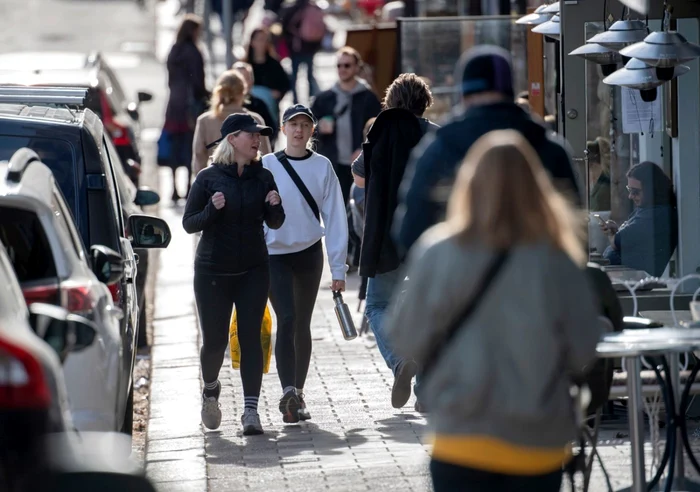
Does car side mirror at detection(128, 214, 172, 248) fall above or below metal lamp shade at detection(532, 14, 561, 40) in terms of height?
below

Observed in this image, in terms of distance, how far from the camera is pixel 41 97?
Answer: 8352 mm

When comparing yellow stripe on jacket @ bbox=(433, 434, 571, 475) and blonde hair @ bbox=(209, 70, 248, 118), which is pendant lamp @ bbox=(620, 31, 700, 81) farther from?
yellow stripe on jacket @ bbox=(433, 434, 571, 475)

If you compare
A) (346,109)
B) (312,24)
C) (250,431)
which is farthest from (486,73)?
Answer: (312,24)

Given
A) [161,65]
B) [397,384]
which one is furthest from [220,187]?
[161,65]

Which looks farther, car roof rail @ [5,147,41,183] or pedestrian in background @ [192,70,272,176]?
pedestrian in background @ [192,70,272,176]

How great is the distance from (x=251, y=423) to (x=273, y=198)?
3.84 ft

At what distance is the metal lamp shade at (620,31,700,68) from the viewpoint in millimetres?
8070

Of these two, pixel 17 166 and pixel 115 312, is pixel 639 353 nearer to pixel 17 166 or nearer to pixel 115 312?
pixel 115 312

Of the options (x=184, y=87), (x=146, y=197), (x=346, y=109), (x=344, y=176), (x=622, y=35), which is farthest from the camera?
(x=184, y=87)

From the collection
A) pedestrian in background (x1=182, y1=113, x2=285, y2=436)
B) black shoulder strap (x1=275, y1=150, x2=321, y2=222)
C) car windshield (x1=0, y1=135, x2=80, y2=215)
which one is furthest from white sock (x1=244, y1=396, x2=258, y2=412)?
car windshield (x1=0, y1=135, x2=80, y2=215)

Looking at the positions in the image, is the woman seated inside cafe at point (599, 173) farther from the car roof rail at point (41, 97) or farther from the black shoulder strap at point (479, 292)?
the black shoulder strap at point (479, 292)

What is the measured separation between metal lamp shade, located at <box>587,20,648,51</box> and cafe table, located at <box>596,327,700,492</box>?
3.29m

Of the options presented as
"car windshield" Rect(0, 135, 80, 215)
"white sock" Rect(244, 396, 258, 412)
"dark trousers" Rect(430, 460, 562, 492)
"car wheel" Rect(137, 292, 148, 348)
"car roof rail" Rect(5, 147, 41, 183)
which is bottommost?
"car wheel" Rect(137, 292, 148, 348)

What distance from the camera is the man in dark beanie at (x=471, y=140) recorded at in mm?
5270
